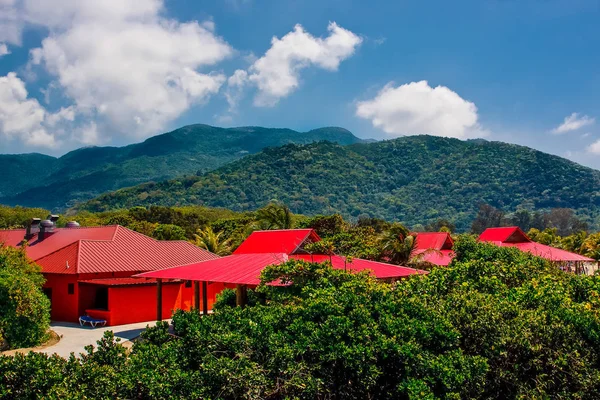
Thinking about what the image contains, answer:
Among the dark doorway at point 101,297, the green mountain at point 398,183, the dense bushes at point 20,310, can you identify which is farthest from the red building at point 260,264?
the green mountain at point 398,183

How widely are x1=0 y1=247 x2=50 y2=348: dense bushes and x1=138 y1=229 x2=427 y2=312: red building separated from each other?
3.38m

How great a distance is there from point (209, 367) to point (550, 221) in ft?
321

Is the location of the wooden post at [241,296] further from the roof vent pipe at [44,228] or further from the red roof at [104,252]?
the roof vent pipe at [44,228]

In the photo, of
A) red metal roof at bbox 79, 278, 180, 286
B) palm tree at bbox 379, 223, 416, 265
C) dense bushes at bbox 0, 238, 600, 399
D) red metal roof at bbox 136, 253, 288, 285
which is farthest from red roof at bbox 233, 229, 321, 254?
dense bushes at bbox 0, 238, 600, 399

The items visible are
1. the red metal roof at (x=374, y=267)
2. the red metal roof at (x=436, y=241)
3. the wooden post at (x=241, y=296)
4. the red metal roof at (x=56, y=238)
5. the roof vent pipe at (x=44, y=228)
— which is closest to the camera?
the red metal roof at (x=374, y=267)

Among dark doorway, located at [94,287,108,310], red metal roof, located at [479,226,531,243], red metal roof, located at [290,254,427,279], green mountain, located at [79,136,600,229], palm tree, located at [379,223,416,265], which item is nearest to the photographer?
red metal roof, located at [290,254,427,279]

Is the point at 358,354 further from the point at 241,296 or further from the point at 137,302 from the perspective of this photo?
the point at 137,302

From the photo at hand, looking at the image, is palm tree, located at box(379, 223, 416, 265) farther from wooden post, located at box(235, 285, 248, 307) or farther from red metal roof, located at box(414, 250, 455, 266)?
wooden post, located at box(235, 285, 248, 307)

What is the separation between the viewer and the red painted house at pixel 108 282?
797 inches

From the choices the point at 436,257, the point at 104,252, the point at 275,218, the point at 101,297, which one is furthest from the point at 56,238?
the point at 436,257

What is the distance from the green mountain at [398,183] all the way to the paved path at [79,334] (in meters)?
98.8

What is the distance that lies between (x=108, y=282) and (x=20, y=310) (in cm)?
507

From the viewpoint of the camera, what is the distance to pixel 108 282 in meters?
20.2

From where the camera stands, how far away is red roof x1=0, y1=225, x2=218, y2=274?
21.3 metres
